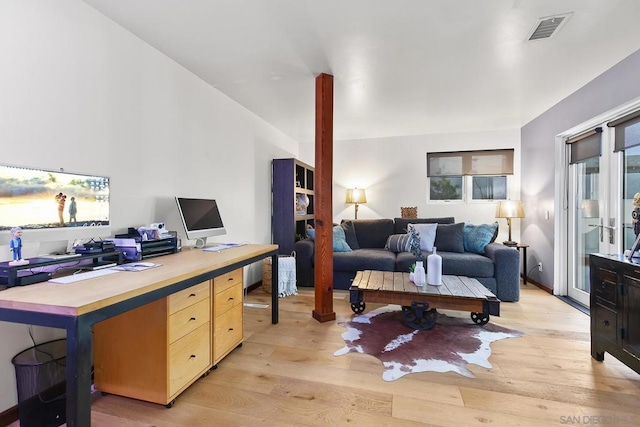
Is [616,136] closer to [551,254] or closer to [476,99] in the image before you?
[476,99]

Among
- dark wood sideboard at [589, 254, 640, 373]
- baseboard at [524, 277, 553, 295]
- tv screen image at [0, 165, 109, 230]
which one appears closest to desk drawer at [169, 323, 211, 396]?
tv screen image at [0, 165, 109, 230]

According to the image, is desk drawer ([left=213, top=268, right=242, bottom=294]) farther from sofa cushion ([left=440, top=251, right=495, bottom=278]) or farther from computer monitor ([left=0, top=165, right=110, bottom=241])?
sofa cushion ([left=440, top=251, right=495, bottom=278])

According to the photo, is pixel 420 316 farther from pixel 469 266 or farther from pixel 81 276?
pixel 81 276

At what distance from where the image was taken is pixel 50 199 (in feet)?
5.07

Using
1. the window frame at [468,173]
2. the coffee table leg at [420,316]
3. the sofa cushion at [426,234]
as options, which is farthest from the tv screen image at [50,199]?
the window frame at [468,173]

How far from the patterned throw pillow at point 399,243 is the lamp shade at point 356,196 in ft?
3.46

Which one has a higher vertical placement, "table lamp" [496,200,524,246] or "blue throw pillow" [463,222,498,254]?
"table lamp" [496,200,524,246]

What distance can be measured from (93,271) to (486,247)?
4.05 metres

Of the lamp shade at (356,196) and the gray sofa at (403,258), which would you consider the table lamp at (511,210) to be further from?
the lamp shade at (356,196)

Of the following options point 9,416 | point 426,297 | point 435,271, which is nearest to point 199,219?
point 9,416

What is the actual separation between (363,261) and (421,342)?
156cm

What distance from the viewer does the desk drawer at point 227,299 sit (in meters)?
2.09

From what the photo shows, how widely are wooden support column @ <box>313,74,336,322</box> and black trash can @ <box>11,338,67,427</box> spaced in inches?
73.6

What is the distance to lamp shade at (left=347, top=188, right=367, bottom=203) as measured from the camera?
5.30 metres
